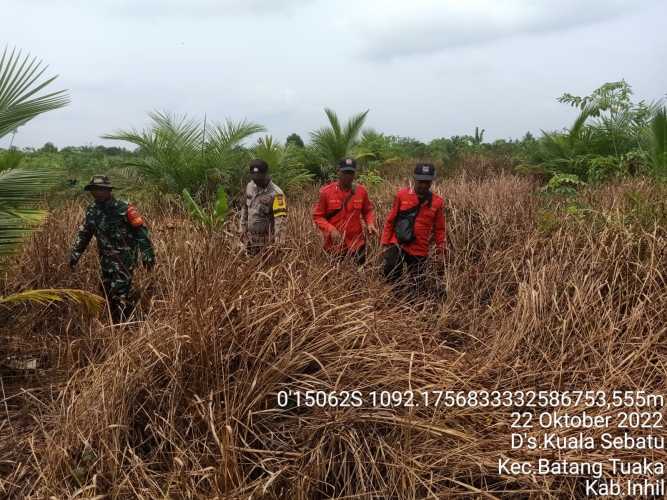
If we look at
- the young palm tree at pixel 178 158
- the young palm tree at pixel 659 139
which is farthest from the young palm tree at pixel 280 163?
the young palm tree at pixel 659 139

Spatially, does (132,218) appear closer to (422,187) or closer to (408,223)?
(408,223)

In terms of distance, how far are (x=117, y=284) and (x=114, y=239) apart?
15.5 inches

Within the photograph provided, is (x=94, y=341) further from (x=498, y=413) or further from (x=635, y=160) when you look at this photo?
(x=635, y=160)

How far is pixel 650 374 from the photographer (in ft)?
8.96

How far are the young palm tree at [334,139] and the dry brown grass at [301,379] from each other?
835cm

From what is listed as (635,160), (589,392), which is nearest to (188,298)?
(589,392)

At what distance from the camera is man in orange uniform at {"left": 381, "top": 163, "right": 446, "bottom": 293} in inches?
180

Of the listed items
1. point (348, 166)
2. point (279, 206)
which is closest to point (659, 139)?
point (348, 166)

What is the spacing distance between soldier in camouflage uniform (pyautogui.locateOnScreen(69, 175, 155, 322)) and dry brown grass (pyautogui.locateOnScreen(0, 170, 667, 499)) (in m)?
0.81

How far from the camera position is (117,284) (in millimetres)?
4281

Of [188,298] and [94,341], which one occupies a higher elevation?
[188,298]

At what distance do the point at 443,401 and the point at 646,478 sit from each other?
902 millimetres

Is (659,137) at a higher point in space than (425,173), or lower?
higher

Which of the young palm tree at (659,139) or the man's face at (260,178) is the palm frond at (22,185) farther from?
the young palm tree at (659,139)
